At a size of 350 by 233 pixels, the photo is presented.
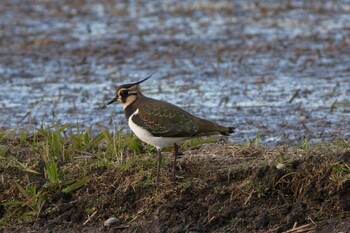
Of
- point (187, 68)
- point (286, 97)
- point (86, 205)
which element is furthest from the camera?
point (187, 68)

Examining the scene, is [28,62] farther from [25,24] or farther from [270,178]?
[270,178]

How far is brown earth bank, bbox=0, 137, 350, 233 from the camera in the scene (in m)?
A: 6.73

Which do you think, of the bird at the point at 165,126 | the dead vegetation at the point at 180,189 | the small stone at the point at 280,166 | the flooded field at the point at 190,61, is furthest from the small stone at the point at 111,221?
the flooded field at the point at 190,61

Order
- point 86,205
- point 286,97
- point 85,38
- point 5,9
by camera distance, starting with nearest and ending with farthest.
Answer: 1. point 86,205
2. point 286,97
3. point 85,38
4. point 5,9

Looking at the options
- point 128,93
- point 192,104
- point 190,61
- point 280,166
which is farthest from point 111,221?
point 190,61

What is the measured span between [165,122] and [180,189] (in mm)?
485

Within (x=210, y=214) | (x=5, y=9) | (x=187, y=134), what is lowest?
(x=5, y=9)

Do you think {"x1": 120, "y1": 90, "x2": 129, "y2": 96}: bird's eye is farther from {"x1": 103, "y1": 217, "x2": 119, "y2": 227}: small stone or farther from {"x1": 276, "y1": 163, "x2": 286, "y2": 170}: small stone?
{"x1": 276, "y1": 163, "x2": 286, "y2": 170}: small stone

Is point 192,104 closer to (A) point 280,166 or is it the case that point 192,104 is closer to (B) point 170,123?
(B) point 170,123

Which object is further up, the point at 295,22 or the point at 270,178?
the point at 270,178

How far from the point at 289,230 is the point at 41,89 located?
19.5 ft

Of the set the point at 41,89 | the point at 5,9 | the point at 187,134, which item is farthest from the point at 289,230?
the point at 5,9

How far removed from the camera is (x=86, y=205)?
7074 mm

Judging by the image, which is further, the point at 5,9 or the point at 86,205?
the point at 5,9
